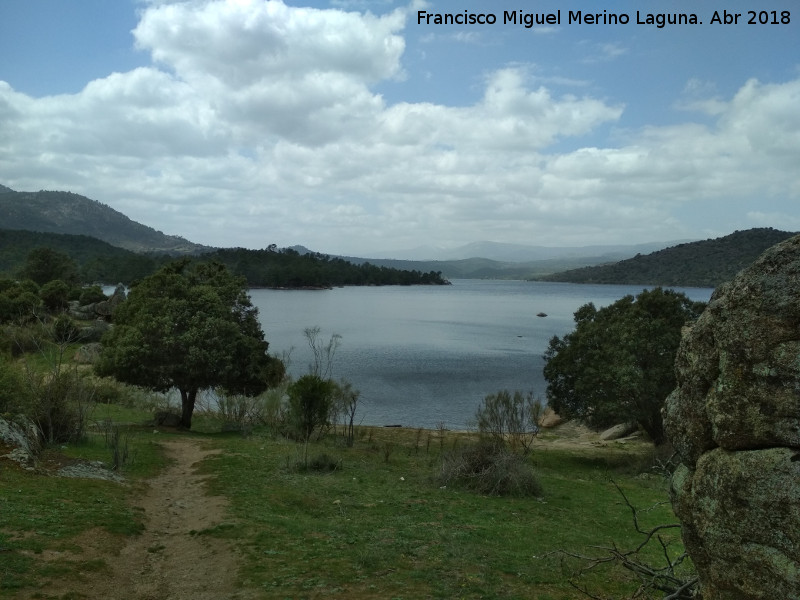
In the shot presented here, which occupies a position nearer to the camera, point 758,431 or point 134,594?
point 758,431

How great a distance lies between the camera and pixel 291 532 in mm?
14570

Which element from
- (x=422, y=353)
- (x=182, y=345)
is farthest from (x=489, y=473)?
(x=422, y=353)

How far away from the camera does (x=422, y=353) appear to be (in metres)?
74.5

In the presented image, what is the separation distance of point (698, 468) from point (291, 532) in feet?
37.8

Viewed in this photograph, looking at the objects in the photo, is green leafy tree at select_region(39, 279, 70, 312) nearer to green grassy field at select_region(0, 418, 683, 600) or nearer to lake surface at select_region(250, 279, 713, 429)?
lake surface at select_region(250, 279, 713, 429)

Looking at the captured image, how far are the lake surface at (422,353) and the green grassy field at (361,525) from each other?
Answer: 18117 mm

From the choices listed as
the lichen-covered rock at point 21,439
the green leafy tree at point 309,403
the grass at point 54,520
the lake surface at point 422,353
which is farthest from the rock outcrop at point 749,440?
the lake surface at point 422,353

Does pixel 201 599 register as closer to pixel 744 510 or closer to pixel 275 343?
pixel 744 510

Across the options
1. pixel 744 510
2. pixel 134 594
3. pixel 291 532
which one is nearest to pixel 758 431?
pixel 744 510

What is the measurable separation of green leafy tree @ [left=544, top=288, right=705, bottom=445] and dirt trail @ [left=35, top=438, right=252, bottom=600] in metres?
22.6

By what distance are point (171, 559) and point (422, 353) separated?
62.3m

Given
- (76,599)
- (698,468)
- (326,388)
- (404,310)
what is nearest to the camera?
(698,468)

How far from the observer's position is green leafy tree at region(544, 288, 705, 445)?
104 feet

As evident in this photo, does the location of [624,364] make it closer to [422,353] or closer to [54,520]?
[54,520]
